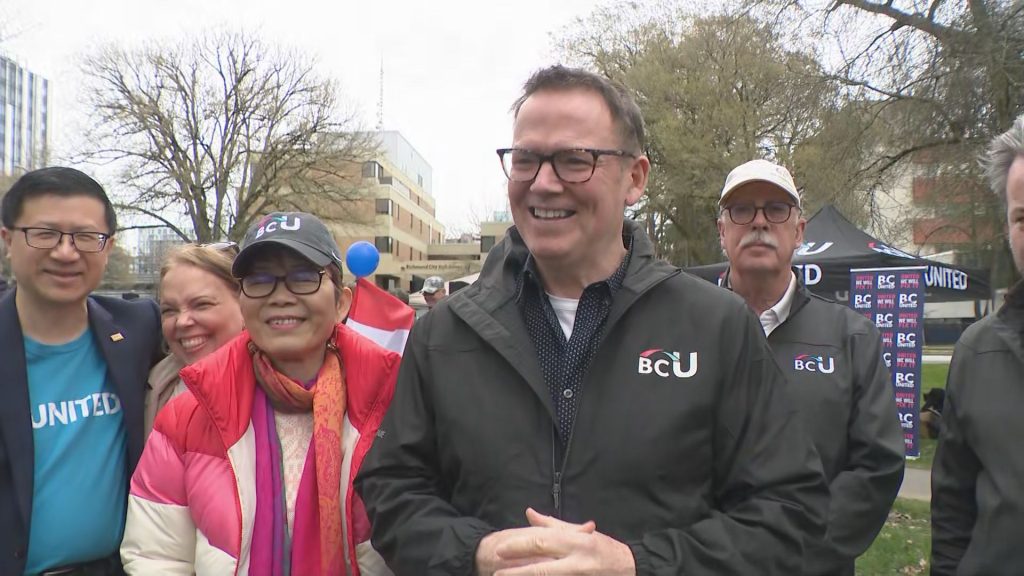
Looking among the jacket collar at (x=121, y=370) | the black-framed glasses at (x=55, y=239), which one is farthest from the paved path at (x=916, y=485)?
the black-framed glasses at (x=55, y=239)

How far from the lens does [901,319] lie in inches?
326

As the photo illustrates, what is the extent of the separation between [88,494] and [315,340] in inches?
36.7

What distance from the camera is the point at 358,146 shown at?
91.8 feet

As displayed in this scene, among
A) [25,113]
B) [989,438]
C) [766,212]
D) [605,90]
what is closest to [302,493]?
[605,90]

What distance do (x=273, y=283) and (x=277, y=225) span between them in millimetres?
174

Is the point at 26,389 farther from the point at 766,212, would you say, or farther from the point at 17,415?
the point at 766,212

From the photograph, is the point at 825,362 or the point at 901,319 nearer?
the point at 825,362

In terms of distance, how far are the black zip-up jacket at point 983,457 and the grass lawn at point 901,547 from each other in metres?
2.87

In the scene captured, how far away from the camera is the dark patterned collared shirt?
184 cm

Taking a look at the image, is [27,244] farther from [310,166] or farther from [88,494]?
[310,166]

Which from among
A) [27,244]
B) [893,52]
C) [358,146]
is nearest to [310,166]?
[358,146]

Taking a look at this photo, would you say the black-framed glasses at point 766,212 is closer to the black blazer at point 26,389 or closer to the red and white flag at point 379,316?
the red and white flag at point 379,316

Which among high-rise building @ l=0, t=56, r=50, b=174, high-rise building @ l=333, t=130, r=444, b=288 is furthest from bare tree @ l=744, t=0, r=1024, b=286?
high-rise building @ l=0, t=56, r=50, b=174

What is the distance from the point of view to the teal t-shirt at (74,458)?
2.31m
